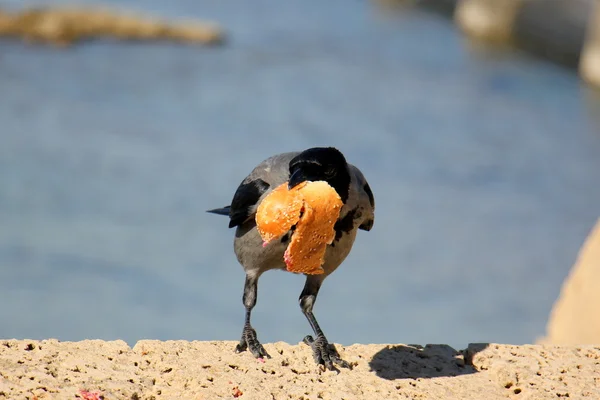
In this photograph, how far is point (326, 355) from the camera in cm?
558

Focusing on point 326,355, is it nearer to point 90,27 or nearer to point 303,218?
point 303,218

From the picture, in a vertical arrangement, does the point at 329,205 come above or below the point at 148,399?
above

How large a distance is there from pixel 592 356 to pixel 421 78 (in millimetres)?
19157

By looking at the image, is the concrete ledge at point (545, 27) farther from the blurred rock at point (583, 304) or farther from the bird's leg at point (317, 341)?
the bird's leg at point (317, 341)

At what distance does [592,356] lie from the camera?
6.00 m

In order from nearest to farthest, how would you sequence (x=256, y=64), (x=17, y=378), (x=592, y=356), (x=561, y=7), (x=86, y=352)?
(x=17, y=378) < (x=86, y=352) < (x=592, y=356) < (x=256, y=64) < (x=561, y=7)

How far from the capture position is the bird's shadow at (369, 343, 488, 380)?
18.4 ft

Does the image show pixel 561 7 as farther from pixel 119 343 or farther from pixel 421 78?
pixel 119 343

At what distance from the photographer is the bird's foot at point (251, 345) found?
5566mm

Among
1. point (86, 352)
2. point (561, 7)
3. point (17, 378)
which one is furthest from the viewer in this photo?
point (561, 7)

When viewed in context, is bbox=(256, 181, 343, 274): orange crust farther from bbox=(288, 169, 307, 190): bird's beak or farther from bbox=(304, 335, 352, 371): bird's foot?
bbox=(304, 335, 352, 371): bird's foot

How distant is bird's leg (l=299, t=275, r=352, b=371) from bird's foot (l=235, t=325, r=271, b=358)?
27cm

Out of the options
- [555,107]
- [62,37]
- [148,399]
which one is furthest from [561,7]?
[148,399]

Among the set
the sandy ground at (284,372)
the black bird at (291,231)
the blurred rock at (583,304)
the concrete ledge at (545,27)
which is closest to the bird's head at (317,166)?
the black bird at (291,231)
